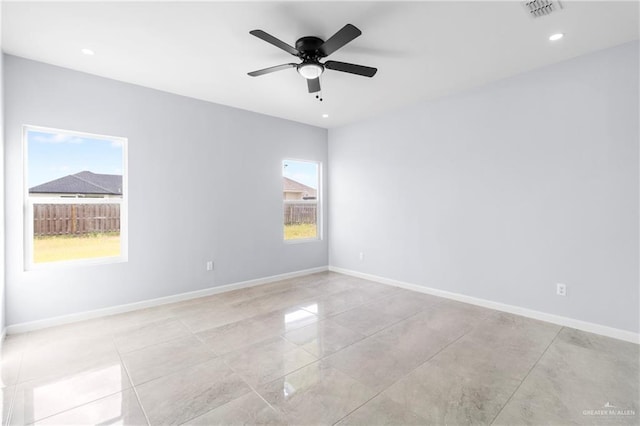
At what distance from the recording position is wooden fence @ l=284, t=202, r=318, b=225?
17.2 ft

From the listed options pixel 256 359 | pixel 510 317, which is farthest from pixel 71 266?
pixel 510 317

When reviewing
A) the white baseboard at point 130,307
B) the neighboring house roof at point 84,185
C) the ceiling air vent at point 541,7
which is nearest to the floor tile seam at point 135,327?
the white baseboard at point 130,307

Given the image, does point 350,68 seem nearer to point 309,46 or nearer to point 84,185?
point 309,46

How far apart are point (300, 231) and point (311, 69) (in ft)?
10.8

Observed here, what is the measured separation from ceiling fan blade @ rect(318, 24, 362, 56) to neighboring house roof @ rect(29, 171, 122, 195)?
292cm

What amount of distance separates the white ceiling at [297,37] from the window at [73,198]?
842 mm

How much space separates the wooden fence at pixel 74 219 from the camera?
312 centimetres

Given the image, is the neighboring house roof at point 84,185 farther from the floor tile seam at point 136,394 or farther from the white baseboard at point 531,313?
the white baseboard at point 531,313

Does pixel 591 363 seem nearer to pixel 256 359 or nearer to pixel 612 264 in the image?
pixel 612 264

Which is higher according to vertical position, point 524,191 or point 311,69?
point 311,69

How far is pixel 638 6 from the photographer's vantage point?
2.21 m

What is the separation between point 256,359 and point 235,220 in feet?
8.05

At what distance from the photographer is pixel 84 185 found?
132 inches

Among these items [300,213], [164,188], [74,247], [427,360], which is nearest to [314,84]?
[164,188]
